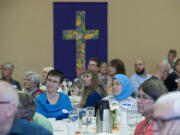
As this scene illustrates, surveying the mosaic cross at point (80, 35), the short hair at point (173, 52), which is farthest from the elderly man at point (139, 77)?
the mosaic cross at point (80, 35)

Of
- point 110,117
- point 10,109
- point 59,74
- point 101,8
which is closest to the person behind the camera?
Answer: point 10,109

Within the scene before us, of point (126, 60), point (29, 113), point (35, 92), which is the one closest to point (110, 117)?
point (29, 113)

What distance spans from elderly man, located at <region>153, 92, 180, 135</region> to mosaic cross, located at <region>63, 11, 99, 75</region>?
678cm

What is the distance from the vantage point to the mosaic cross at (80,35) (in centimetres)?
822

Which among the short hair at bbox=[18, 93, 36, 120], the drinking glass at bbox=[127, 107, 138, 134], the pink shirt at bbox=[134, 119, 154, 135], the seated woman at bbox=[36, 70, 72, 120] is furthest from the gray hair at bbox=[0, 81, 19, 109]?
the seated woman at bbox=[36, 70, 72, 120]

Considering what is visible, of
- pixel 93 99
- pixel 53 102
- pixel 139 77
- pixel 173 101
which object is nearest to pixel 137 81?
pixel 139 77

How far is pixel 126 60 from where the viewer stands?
8.26 meters

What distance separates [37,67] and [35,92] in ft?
A: 10.7

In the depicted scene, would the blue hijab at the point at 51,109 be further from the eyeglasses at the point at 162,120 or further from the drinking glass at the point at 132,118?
the eyeglasses at the point at 162,120

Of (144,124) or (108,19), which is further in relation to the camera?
(108,19)

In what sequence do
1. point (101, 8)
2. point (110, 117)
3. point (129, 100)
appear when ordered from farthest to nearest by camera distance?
point (101, 8) → point (129, 100) → point (110, 117)

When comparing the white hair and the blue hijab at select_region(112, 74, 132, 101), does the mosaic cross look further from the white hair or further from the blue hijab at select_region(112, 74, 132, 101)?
the white hair

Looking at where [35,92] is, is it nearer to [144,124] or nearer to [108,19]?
[144,124]

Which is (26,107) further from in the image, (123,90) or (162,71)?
(162,71)
